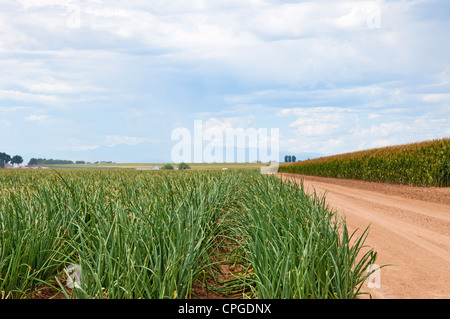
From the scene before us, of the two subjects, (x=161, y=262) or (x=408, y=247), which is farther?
(x=408, y=247)

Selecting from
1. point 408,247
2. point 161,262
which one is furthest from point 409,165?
point 161,262

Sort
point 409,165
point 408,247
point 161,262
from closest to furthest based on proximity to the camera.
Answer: point 161,262
point 408,247
point 409,165

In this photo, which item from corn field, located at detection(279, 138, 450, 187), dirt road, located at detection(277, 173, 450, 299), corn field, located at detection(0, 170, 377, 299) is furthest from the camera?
corn field, located at detection(279, 138, 450, 187)

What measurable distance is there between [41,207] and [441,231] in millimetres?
8547

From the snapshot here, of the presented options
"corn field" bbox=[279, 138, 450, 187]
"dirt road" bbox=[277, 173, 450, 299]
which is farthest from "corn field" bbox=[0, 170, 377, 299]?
"corn field" bbox=[279, 138, 450, 187]

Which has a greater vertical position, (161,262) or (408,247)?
(161,262)

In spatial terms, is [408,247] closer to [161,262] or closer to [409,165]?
[161,262]

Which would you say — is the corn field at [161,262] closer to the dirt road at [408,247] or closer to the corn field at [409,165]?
the dirt road at [408,247]

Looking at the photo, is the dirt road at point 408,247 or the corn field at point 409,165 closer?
the dirt road at point 408,247

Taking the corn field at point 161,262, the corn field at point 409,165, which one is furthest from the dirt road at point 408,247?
the corn field at point 409,165

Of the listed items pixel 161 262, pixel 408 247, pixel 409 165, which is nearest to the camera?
pixel 161 262

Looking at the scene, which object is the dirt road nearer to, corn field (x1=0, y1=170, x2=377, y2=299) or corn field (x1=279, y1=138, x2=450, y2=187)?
corn field (x1=0, y1=170, x2=377, y2=299)

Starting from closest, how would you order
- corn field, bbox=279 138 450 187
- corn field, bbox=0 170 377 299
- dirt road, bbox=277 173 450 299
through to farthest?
1. corn field, bbox=0 170 377 299
2. dirt road, bbox=277 173 450 299
3. corn field, bbox=279 138 450 187
